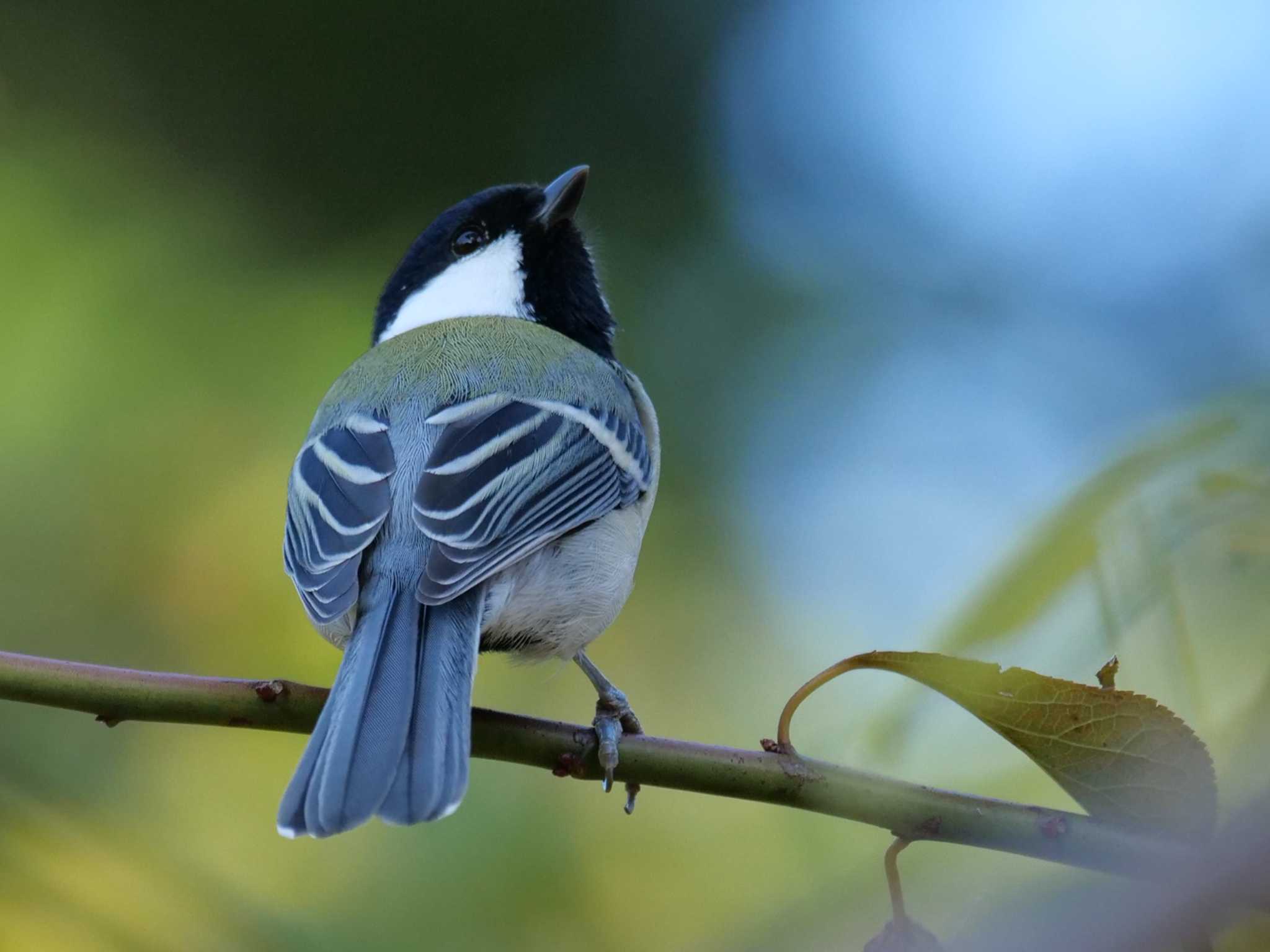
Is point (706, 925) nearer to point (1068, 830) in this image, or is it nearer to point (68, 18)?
point (1068, 830)

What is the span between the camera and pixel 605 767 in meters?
1.41

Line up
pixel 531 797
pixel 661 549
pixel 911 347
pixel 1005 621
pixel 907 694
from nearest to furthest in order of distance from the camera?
1. pixel 1005 621
2. pixel 907 694
3. pixel 531 797
4. pixel 661 549
5. pixel 911 347

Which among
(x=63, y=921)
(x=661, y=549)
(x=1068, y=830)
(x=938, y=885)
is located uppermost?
(x=1068, y=830)

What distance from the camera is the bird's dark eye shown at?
9.23 feet

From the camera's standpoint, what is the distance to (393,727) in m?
1.45

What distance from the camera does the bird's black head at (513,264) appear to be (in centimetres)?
274

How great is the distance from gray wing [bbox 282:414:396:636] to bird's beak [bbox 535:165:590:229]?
0.91 m

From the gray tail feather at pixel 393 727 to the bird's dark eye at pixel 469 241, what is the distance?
1268mm

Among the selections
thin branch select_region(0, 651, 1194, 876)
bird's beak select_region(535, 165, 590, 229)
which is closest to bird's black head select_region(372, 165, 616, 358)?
bird's beak select_region(535, 165, 590, 229)

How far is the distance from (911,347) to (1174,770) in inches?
101

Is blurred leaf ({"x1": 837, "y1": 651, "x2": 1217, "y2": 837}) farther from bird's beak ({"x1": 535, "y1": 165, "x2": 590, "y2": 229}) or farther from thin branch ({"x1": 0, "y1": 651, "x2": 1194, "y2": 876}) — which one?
bird's beak ({"x1": 535, "y1": 165, "x2": 590, "y2": 229})

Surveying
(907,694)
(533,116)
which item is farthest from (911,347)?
(907,694)

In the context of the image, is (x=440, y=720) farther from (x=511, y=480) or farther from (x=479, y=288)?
(x=479, y=288)

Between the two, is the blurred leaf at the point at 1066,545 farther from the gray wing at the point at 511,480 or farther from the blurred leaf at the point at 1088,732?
the gray wing at the point at 511,480
